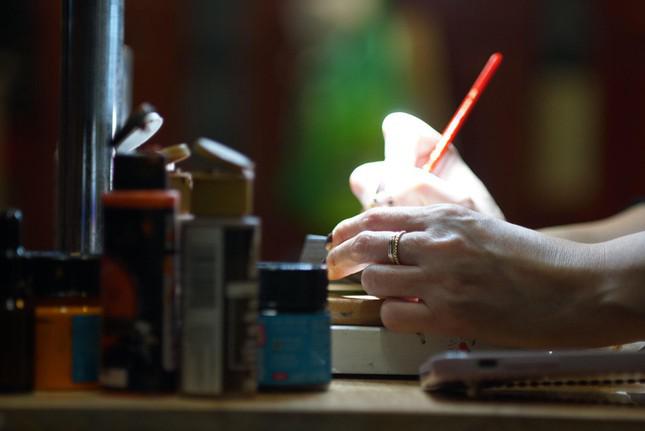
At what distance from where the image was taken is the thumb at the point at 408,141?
3.27 feet

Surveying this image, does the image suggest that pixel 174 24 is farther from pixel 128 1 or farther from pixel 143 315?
pixel 143 315

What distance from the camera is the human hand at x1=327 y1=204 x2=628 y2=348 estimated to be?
830 mm

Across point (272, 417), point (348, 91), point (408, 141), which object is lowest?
point (272, 417)

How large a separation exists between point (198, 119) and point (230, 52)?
0.25 meters

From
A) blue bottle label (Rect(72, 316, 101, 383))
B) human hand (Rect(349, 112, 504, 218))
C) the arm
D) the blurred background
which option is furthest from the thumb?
the blurred background

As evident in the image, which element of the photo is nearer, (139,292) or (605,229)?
(139,292)

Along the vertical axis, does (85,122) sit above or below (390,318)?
above

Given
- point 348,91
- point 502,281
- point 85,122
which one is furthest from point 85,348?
point 348,91

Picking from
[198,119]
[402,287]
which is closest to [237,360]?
[402,287]

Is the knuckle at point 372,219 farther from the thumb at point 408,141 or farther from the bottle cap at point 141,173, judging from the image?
the bottle cap at point 141,173

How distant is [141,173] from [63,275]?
10 centimetres

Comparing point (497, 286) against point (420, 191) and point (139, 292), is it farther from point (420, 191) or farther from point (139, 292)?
point (139, 292)

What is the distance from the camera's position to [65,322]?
71 centimetres

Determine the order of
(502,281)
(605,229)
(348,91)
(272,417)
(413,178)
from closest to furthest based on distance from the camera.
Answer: (272,417), (502,281), (413,178), (605,229), (348,91)
